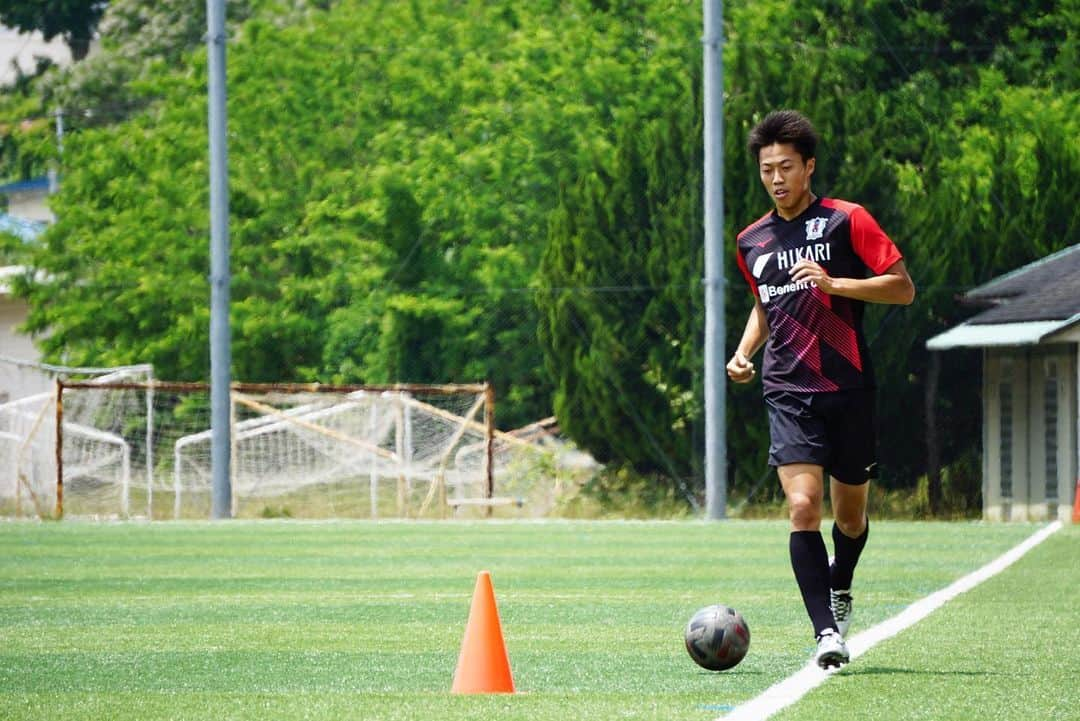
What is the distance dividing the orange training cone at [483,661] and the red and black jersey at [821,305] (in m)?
1.69

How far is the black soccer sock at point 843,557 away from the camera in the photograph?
948 centimetres

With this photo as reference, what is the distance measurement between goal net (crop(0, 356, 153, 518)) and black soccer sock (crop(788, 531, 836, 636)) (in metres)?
22.1

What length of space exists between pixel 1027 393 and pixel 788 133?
20.9 meters

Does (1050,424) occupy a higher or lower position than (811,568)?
lower

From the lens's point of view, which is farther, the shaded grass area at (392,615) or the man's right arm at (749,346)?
the man's right arm at (749,346)

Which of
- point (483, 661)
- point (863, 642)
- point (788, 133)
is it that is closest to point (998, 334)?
point (863, 642)

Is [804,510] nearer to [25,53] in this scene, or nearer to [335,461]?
[335,461]

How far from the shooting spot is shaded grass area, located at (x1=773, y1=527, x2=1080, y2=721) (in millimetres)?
7309

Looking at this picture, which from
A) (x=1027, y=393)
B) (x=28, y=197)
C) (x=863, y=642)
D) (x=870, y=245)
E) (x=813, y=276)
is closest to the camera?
(x=813, y=276)

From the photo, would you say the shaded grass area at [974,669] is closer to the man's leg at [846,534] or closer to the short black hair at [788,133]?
the man's leg at [846,534]

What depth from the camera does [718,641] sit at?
8555 millimetres

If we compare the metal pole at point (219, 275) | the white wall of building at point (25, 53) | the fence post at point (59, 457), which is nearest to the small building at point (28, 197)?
the white wall of building at point (25, 53)

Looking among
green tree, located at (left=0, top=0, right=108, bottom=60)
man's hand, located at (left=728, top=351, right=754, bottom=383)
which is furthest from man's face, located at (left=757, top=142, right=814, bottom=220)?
green tree, located at (left=0, top=0, right=108, bottom=60)

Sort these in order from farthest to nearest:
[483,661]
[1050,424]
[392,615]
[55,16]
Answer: [55,16], [1050,424], [392,615], [483,661]
